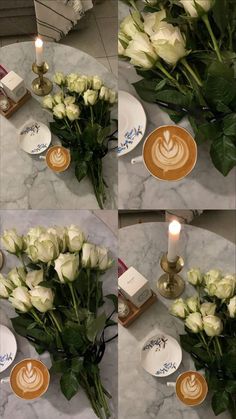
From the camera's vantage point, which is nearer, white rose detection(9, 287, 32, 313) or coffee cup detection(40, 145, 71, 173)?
white rose detection(9, 287, 32, 313)

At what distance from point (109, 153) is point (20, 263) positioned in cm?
29

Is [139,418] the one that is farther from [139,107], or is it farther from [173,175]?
[139,107]

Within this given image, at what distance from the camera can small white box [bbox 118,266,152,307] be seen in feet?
2.95

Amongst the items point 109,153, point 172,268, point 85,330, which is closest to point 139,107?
point 109,153

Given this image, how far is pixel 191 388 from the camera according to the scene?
88 centimetres

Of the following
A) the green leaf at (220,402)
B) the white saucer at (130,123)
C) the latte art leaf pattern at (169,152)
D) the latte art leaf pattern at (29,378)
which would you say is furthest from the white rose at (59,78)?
the green leaf at (220,402)

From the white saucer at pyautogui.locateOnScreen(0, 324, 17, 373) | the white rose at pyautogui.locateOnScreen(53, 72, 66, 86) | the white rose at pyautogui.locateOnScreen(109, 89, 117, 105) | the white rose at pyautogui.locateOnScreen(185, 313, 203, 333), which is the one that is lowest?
the white saucer at pyautogui.locateOnScreen(0, 324, 17, 373)

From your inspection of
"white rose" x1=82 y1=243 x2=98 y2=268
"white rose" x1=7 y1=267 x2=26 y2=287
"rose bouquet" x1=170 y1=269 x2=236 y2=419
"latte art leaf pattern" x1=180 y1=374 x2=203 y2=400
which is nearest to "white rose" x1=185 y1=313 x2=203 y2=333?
"rose bouquet" x1=170 y1=269 x2=236 y2=419

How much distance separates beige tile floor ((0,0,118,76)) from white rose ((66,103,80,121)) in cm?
14

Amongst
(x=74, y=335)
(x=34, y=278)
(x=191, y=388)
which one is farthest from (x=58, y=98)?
(x=191, y=388)

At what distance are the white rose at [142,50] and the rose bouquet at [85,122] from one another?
12 centimetres

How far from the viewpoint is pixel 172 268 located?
898mm

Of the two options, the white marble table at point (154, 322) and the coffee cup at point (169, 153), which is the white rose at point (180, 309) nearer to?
the white marble table at point (154, 322)

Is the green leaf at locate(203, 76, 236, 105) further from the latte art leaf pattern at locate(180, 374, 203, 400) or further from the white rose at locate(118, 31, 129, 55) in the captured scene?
the latte art leaf pattern at locate(180, 374, 203, 400)
